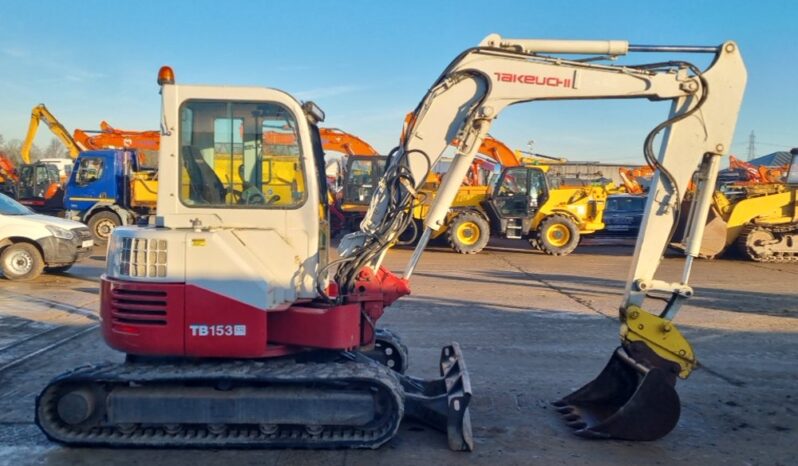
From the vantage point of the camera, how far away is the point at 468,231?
65.5 ft

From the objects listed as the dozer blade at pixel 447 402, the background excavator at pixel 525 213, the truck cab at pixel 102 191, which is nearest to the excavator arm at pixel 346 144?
the background excavator at pixel 525 213

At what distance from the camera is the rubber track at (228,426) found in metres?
4.90

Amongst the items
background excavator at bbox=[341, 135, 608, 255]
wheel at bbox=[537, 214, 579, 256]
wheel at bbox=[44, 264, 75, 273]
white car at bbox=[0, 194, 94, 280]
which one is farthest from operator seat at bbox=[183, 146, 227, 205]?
wheel at bbox=[537, 214, 579, 256]

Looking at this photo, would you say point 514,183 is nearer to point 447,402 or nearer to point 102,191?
point 102,191

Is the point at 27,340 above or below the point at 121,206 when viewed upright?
below

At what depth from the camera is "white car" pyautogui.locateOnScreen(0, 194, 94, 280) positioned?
42.6 feet

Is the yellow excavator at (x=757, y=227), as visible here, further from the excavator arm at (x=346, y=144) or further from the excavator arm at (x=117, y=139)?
the excavator arm at (x=117, y=139)

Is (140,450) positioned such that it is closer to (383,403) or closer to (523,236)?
(383,403)

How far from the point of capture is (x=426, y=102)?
5.67m

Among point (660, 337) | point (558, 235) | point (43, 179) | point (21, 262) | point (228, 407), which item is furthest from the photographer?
point (43, 179)

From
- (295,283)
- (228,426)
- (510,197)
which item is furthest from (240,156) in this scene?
(510,197)

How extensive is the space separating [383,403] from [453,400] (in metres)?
0.52

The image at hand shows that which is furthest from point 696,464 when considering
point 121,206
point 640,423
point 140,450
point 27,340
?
point 121,206

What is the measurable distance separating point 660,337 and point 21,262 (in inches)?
473
